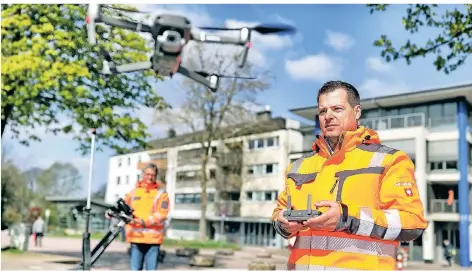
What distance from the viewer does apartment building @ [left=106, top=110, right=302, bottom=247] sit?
47.5 meters

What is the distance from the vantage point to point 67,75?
42.5ft

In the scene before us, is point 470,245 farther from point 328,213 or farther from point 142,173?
point 328,213

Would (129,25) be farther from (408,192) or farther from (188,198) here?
(188,198)

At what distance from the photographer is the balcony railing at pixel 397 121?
36.5 m

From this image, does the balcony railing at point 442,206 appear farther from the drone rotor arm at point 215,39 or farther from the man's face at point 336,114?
the drone rotor arm at point 215,39

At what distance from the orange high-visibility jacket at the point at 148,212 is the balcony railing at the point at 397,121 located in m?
30.8

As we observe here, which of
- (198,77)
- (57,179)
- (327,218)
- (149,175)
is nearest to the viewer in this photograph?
(327,218)

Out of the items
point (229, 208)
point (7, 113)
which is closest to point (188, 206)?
point (229, 208)

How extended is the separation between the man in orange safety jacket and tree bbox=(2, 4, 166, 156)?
10213mm

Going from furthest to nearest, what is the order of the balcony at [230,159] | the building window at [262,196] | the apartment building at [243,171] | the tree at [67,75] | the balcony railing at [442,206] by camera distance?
the balcony at [230,159], the building window at [262,196], the apartment building at [243,171], the balcony railing at [442,206], the tree at [67,75]

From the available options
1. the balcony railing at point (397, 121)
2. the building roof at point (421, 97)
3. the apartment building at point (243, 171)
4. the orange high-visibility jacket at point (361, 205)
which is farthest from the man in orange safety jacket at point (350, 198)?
the apartment building at point (243, 171)

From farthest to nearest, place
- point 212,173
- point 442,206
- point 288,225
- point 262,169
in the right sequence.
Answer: point 212,173, point 262,169, point 442,206, point 288,225

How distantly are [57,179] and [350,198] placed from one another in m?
78.2

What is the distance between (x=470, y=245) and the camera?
112 ft
